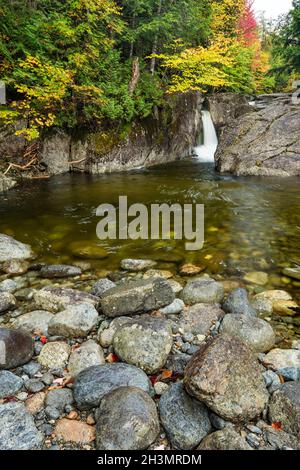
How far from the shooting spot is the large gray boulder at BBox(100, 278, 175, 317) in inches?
127

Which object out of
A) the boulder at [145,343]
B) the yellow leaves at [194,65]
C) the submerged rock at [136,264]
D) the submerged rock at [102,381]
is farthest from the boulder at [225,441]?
the yellow leaves at [194,65]

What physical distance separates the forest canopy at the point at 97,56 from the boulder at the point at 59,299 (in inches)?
245

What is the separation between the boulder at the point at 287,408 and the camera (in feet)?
6.52

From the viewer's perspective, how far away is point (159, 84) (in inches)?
531

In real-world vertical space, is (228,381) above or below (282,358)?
above

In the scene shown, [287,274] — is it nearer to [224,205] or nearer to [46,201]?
[224,205]

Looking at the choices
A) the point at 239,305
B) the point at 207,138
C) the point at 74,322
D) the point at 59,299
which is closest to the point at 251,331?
the point at 239,305

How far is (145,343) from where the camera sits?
2.62 metres

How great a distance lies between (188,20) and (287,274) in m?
14.1

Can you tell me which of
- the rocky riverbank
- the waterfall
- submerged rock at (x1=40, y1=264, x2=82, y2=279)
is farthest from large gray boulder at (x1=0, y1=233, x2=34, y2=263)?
the waterfall

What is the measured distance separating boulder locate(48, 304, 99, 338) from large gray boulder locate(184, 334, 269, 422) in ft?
3.90

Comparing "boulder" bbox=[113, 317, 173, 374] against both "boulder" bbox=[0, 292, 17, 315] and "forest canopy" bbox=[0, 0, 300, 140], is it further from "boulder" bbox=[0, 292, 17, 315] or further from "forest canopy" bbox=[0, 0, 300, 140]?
"forest canopy" bbox=[0, 0, 300, 140]

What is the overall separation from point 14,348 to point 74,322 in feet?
1.96

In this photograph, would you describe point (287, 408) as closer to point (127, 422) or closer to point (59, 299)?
point (127, 422)
